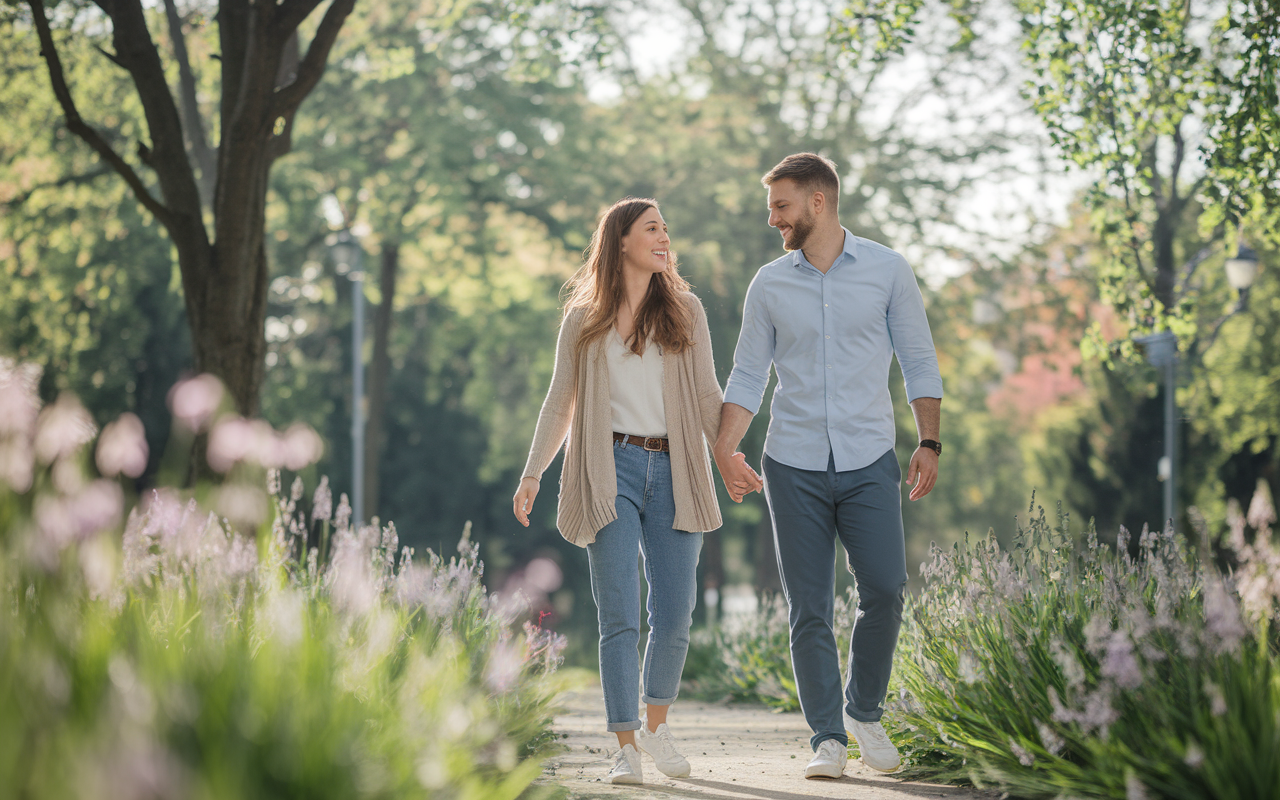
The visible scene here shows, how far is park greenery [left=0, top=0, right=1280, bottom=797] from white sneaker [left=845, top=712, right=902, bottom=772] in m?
0.15

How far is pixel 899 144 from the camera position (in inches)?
818

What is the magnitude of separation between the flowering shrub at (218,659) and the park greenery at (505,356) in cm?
2

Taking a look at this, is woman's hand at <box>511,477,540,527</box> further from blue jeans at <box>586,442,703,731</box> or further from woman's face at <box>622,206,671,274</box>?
woman's face at <box>622,206,671,274</box>

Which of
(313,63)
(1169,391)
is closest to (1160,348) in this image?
(1169,391)

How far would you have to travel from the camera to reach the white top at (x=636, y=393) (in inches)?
187

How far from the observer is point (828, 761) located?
4.52m

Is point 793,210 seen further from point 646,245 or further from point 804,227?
point 646,245

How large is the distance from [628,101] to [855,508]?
20856mm

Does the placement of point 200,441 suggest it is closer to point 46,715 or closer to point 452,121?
point 46,715

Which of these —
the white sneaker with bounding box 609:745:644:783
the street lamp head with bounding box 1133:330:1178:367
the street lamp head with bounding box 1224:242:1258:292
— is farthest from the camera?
the street lamp head with bounding box 1224:242:1258:292

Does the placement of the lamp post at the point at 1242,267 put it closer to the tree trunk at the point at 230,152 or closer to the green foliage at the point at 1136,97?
the green foliage at the point at 1136,97

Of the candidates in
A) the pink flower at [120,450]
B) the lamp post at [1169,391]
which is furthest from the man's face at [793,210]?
the lamp post at [1169,391]

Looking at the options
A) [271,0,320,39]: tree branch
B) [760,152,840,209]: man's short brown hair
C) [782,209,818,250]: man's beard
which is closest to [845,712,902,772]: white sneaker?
[782,209,818,250]: man's beard

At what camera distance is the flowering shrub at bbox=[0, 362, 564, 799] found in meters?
2.35
